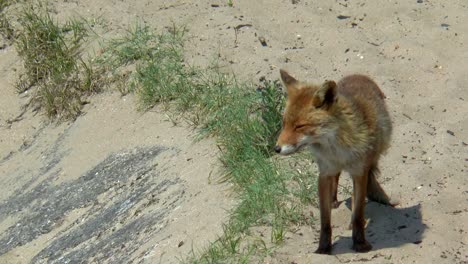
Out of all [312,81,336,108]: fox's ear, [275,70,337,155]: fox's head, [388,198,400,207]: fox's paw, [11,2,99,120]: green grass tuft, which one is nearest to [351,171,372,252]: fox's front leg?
[275,70,337,155]: fox's head

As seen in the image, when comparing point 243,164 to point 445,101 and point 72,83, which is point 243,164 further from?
point 72,83

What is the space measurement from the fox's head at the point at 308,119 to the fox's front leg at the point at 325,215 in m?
0.31

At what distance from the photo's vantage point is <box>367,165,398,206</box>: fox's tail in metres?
6.11

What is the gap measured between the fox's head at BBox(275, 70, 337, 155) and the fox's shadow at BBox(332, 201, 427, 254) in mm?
751

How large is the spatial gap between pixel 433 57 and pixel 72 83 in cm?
343

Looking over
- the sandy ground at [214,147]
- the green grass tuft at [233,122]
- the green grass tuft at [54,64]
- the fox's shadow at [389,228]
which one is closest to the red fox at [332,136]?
the fox's shadow at [389,228]

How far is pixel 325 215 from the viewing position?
5637 millimetres

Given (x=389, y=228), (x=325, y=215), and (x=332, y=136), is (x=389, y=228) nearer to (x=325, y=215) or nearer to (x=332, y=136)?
(x=325, y=215)

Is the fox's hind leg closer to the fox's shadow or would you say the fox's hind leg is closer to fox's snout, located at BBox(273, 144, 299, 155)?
the fox's shadow

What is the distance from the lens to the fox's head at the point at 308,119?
5.42 metres

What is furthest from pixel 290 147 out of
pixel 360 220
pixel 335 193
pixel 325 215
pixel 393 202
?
pixel 393 202

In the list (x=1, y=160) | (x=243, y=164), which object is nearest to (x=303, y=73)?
(x=243, y=164)

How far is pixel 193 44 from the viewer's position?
877cm

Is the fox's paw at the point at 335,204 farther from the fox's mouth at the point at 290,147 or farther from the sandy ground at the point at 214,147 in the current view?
the fox's mouth at the point at 290,147
